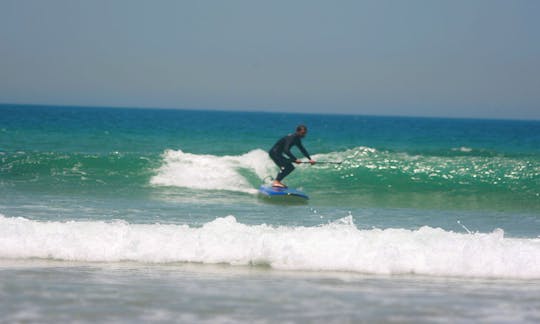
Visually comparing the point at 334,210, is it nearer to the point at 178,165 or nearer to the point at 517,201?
the point at 517,201

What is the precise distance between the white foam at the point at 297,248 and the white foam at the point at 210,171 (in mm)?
6867

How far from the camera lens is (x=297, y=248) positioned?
26.9 feet

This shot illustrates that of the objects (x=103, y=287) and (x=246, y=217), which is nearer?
(x=103, y=287)

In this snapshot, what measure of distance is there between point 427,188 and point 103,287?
38.7 ft

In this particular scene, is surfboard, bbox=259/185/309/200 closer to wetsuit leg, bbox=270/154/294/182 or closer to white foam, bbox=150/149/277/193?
wetsuit leg, bbox=270/154/294/182

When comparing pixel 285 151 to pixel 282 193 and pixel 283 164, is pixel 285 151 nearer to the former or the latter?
pixel 283 164

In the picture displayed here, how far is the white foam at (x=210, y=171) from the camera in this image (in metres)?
16.7

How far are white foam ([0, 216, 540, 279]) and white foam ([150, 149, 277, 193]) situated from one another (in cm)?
687

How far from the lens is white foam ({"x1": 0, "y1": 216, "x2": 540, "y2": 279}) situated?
7.92m

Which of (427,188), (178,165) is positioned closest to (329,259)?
(427,188)

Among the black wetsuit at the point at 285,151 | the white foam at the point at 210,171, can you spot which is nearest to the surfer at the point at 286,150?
the black wetsuit at the point at 285,151

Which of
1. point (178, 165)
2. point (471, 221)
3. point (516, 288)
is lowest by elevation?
point (516, 288)

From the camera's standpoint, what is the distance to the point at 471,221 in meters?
12.0

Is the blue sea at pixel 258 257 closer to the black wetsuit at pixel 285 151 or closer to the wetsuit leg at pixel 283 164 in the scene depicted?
the wetsuit leg at pixel 283 164
